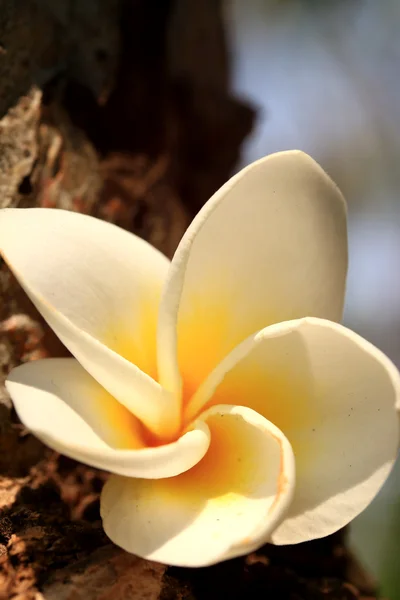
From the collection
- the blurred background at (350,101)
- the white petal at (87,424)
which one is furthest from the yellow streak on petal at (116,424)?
the blurred background at (350,101)

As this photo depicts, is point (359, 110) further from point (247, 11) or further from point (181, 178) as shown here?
point (181, 178)

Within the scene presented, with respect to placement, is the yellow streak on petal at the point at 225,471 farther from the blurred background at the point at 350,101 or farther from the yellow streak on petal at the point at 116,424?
the blurred background at the point at 350,101

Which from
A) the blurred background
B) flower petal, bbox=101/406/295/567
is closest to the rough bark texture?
flower petal, bbox=101/406/295/567

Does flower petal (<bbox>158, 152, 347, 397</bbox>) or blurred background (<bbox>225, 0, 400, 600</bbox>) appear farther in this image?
blurred background (<bbox>225, 0, 400, 600</bbox>)

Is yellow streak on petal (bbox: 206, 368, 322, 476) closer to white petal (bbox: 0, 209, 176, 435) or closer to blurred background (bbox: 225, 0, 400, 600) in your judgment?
white petal (bbox: 0, 209, 176, 435)

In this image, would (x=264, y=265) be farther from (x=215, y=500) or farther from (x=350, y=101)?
(x=350, y=101)

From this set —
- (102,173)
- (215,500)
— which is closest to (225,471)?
(215,500)
